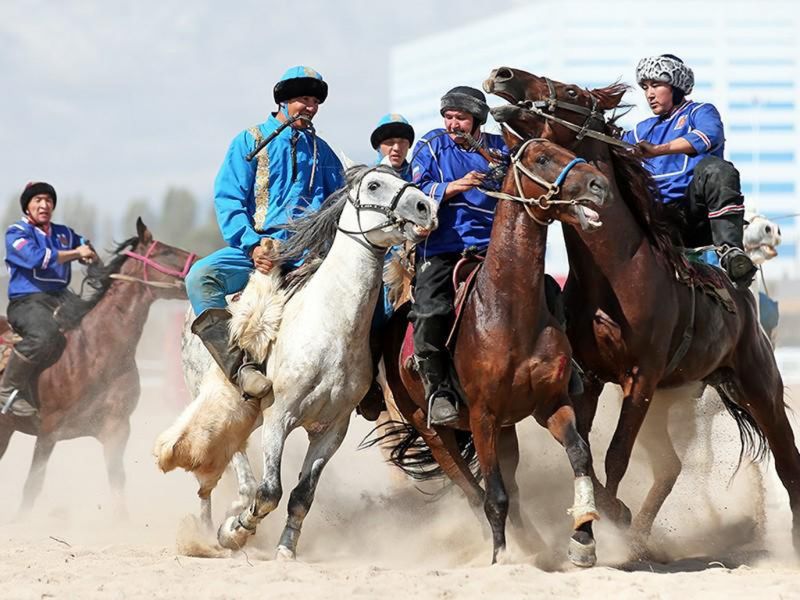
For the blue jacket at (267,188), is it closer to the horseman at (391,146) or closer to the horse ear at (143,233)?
the horseman at (391,146)

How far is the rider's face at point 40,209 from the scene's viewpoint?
10.7m

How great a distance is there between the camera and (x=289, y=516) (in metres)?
6.81

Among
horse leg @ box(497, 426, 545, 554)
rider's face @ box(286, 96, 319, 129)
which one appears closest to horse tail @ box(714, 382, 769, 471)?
horse leg @ box(497, 426, 545, 554)

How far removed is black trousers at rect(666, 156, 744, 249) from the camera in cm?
731

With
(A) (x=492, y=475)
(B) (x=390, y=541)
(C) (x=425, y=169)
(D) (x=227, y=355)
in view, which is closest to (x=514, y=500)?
(A) (x=492, y=475)

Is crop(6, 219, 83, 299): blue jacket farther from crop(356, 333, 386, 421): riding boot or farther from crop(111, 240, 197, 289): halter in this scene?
crop(356, 333, 386, 421): riding boot

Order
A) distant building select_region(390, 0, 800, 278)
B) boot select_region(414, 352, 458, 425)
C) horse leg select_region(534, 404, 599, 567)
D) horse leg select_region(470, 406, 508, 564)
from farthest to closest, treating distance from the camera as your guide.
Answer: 1. distant building select_region(390, 0, 800, 278)
2. boot select_region(414, 352, 458, 425)
3. horse leg select_region(470, 406, 508, 564)
4. horse leg select_region(534, 404, 599, 567)

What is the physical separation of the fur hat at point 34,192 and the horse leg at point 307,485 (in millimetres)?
4805

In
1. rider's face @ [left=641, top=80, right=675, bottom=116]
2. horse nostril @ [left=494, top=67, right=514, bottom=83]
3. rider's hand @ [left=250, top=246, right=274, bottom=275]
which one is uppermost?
rider's face @ [left=641, top=80, right=675, bottom=116]

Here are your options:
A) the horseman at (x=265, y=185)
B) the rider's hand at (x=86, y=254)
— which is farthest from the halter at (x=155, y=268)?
the horseman at (x=265, y=185)

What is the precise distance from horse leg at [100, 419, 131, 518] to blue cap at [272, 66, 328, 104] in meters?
3.89

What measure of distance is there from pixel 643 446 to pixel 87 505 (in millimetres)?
4682

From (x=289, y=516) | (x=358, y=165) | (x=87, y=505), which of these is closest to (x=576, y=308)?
(x=358, y=165)

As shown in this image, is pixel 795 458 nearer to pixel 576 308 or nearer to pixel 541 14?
pixel 576 308
